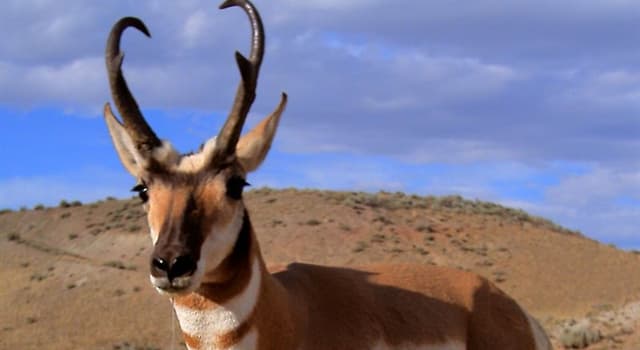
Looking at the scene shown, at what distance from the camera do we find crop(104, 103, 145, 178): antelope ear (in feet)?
21.2

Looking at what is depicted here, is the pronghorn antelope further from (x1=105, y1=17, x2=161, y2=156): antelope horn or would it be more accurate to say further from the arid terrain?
the arid terrain

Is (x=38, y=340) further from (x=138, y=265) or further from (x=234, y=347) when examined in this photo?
(x=234, y=347)

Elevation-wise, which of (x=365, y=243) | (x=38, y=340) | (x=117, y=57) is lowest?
(x=38, y=340)

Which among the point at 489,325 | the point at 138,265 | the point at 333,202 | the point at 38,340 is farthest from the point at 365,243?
the point at 489,325

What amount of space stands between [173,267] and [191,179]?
77 centimetres

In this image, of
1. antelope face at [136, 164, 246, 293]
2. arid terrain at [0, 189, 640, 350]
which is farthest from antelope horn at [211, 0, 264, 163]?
arid terrain at [0, 189, 640, 350]

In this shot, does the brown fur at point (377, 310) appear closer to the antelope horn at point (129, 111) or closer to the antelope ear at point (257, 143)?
the antelope ear at point (257, 143)

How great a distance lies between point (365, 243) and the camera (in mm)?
47406

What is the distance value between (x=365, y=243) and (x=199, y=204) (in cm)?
4182

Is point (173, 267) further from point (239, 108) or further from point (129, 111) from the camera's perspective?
point (129, 111)

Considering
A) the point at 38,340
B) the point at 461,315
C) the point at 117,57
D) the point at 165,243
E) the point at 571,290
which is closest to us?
the point at 165,243

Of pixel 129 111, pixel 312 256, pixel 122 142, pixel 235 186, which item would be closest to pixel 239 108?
pixel 235 186

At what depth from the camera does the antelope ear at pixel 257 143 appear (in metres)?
6.22

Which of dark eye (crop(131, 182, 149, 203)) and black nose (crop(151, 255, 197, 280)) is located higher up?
dark eye (crop(131, 182, 149, 203))
